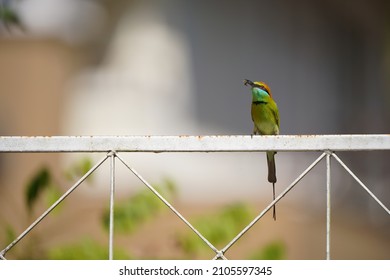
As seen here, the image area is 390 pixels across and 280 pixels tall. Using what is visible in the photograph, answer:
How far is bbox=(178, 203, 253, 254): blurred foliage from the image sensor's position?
5.09 metres

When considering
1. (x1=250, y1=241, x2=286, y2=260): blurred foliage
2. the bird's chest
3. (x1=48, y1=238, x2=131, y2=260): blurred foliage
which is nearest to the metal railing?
the bird's chest

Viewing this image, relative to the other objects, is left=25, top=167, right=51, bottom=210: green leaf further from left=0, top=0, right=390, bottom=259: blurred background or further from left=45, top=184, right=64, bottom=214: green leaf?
left=0, top=0, right=390, bottom=259: blurred background

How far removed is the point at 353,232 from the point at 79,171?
2143mm

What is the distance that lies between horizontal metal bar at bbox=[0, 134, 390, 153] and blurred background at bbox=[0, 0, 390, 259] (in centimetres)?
319

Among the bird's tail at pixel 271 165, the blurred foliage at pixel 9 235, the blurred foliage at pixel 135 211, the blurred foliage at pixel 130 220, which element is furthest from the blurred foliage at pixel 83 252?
the bird's tail at pixel 271 165

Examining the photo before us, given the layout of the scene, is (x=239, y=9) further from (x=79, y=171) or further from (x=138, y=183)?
(x=79, y=171)

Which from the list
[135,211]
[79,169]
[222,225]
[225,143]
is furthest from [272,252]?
[225,143]

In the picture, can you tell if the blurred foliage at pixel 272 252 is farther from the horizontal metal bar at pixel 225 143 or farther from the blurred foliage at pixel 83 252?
the horizontal metal bar at pixel 225 143

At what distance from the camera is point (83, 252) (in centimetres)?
513

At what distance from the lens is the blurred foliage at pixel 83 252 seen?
5.06m

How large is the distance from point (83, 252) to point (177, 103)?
1403 mm

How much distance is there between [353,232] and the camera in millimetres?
6398

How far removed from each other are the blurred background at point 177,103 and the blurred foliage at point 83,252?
2.08 ft
